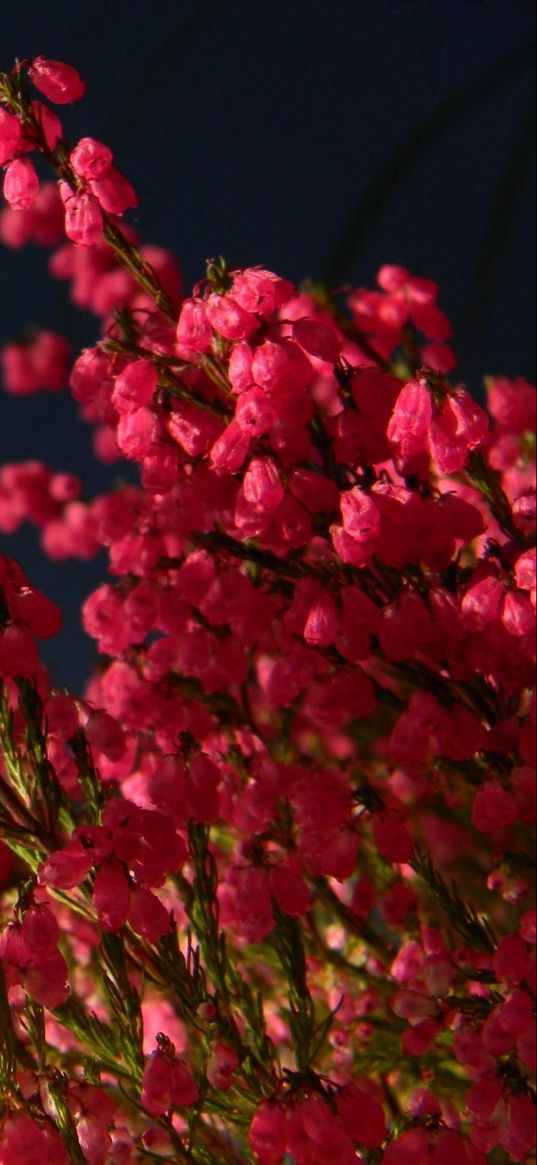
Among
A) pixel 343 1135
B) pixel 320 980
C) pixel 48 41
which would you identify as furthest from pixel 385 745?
pixel 48 41

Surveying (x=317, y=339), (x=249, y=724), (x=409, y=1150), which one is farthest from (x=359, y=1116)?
(x=317, y=339)

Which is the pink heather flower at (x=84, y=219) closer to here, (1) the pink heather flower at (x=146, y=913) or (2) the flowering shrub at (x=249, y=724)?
(2) the flowering shrub at (x=249, y=724)

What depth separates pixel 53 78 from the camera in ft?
1.98

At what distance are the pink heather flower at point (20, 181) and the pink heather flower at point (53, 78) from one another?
0.11ft

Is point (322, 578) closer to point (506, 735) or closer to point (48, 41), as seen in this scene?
point (506, 735)

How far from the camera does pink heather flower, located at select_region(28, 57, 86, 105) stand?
0.60 meters

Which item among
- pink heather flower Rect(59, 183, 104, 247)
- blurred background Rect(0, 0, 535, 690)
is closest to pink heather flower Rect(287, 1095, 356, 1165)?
pink heather flower Rect(59, 183, 104, 247)

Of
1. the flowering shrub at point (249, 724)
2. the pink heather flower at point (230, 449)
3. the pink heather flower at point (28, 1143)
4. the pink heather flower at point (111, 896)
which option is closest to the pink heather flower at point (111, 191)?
the flowering shrub at point (249, 724)

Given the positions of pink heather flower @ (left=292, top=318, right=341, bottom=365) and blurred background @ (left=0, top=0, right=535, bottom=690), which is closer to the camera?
pink heather flower @ (left=292, top=318, right=341, bottom=365)

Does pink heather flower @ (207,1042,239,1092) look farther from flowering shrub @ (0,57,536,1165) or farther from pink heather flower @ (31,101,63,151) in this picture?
pink heather flower @ (31,101,63,151)

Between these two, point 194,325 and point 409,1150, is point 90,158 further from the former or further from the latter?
point 409,1150

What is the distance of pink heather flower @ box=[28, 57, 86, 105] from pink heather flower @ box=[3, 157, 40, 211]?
34 mm

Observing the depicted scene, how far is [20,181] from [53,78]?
2.0 inches

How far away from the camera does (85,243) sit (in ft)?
1.95
